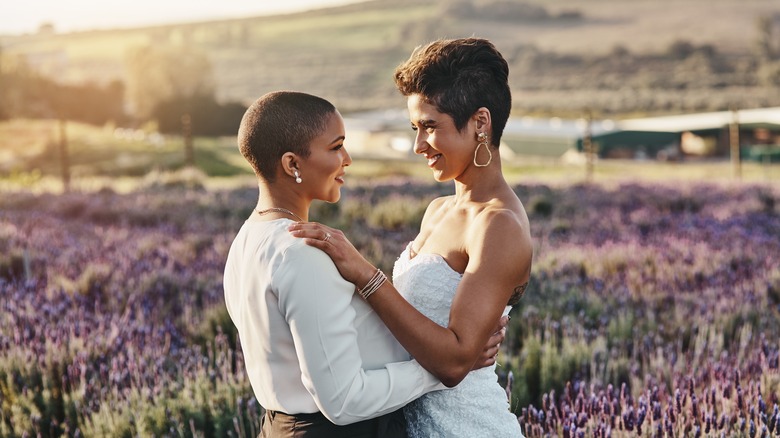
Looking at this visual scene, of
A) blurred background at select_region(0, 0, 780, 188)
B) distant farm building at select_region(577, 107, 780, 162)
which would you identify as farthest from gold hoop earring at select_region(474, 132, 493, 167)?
distant farm building at select_region(577, 107, 780, 162)

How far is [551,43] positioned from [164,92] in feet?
311

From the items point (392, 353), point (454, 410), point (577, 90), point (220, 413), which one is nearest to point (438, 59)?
point (392, 353)

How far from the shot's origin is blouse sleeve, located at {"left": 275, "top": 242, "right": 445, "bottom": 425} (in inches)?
78.8

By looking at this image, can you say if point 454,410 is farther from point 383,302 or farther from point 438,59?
point 438,59

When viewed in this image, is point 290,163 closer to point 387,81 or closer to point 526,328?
point 526,328

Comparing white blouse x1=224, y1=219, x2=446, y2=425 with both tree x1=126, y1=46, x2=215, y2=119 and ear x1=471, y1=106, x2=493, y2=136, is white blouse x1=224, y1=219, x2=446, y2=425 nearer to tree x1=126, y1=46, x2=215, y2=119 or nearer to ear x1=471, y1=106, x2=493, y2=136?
ear x1=471, y1=106, x2=493, y2=136

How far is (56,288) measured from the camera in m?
5.86

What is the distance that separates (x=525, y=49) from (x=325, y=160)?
144288 millimetres

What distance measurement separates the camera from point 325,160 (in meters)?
2.18

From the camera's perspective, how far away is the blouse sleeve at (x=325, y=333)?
2.00m

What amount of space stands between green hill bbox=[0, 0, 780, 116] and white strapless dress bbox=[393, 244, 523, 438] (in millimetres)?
96507

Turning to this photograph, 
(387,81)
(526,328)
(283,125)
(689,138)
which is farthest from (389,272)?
(387,81)

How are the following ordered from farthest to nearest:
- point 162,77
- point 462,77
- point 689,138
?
1. point 162,77
2. point 689,138
3. point 462,77

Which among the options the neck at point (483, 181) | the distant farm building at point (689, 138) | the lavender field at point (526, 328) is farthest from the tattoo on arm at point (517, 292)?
the distant farm building at point (689, 138)
